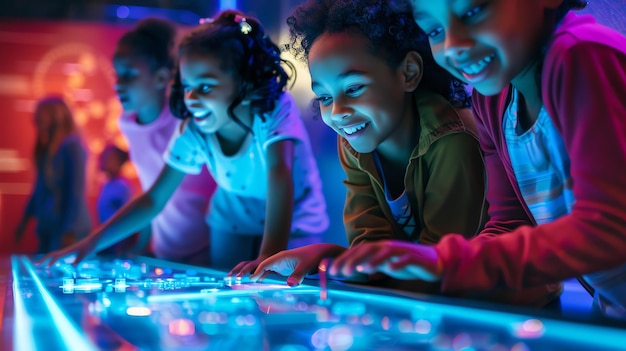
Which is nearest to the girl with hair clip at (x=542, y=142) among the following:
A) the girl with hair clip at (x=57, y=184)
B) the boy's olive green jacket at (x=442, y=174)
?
the boy's olive green jacket at (x=442, y=174)

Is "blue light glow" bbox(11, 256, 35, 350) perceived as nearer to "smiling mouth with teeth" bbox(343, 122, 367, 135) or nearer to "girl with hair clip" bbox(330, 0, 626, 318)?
"girl with hair clip" bbox(330, 0, 626, 318)

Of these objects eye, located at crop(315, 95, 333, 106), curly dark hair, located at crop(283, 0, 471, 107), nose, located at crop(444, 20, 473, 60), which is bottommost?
nose, located at crop(444, 20, 473, 60)

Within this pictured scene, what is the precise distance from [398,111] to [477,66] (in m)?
0.38

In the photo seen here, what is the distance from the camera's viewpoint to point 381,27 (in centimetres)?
118

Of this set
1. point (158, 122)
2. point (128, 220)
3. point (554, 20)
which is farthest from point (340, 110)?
point (158, 122)

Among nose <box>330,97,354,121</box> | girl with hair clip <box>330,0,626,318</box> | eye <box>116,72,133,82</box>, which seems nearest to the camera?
girl with hair clip <box>330,0,626,318</box>

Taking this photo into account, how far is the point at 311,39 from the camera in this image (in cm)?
126

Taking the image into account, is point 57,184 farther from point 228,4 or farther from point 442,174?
point 442,174

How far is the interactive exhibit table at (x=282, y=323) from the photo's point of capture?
0.53 metres

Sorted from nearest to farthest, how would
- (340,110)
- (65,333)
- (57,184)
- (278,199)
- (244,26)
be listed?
(65,333)
(340,110)
(278,199)
(244,26)
(57,184)

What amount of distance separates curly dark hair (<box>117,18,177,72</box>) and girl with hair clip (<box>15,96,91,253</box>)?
1528 millimetres

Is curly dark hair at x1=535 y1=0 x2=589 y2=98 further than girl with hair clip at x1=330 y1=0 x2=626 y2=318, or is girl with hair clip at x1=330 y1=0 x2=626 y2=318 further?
curly dark hair at x1=535 y1=0 x2=589 y2=98

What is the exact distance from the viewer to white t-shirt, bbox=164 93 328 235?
1763mm

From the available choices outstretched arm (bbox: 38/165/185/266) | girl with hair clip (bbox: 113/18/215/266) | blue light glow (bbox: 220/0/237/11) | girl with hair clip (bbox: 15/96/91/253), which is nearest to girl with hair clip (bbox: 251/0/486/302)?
outstretched arm (bbox: 38/165/185/266)
